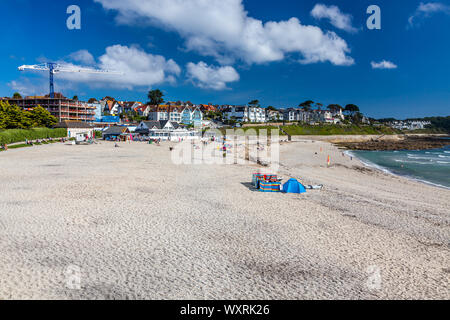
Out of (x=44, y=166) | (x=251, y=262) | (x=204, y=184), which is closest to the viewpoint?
(x=251, y=262)

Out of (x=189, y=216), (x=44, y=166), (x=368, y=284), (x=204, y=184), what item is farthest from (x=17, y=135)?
(x=368, y=284)

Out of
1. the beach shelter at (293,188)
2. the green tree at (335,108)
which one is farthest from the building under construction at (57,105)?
the green tree at (335,108)

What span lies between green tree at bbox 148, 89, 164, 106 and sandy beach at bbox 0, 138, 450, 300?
108 meters

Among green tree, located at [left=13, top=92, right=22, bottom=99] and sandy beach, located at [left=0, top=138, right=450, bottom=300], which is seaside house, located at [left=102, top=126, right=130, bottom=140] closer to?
sandy beach, located at [left=0, top=138, right=450, bottom=300]

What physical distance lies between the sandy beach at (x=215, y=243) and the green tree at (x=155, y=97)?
10815 cm

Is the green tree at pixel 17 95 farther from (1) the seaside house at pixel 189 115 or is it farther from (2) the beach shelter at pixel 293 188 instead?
(2) the beach shelter at pixel 293 188

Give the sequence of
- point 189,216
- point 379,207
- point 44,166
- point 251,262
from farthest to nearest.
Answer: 1. point 44,166
2. point 379,207
3. point 189,216
4. point 251,262
